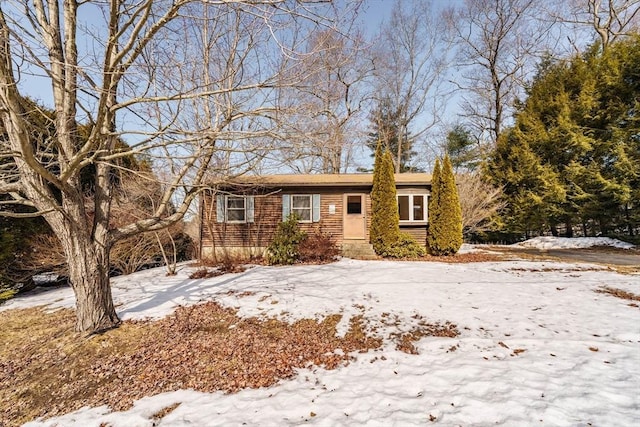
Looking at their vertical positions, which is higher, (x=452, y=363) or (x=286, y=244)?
(x=286, y=244)

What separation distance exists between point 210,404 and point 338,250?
26.7 feet

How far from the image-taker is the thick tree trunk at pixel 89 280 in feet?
14.4

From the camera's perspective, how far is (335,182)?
440 inches

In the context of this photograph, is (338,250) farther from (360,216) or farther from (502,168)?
(502,168)

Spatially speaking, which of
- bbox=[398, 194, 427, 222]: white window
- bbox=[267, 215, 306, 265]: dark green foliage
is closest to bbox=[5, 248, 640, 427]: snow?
bbox=[267, 215, 306, 265]: dark green foliage

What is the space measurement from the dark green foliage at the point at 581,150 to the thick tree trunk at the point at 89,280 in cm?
1774

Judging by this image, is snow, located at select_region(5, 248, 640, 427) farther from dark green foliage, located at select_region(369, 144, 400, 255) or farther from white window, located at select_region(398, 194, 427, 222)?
white window, located at select_region(398, 194, 427, 222)

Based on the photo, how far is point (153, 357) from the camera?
13.3 ft

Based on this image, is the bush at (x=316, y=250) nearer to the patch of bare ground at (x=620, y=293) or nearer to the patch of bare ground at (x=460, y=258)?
the patch of bare ground at (x=460, y=258)

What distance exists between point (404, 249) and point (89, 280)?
917 cm

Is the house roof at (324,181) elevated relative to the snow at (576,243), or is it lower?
elevated

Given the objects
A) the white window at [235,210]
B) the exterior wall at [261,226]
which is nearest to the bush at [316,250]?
the exterior wall at [261,226]

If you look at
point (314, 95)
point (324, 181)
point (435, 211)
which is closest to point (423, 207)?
point (435, 211)

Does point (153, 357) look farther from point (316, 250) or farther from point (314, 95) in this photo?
point (316, 250)
